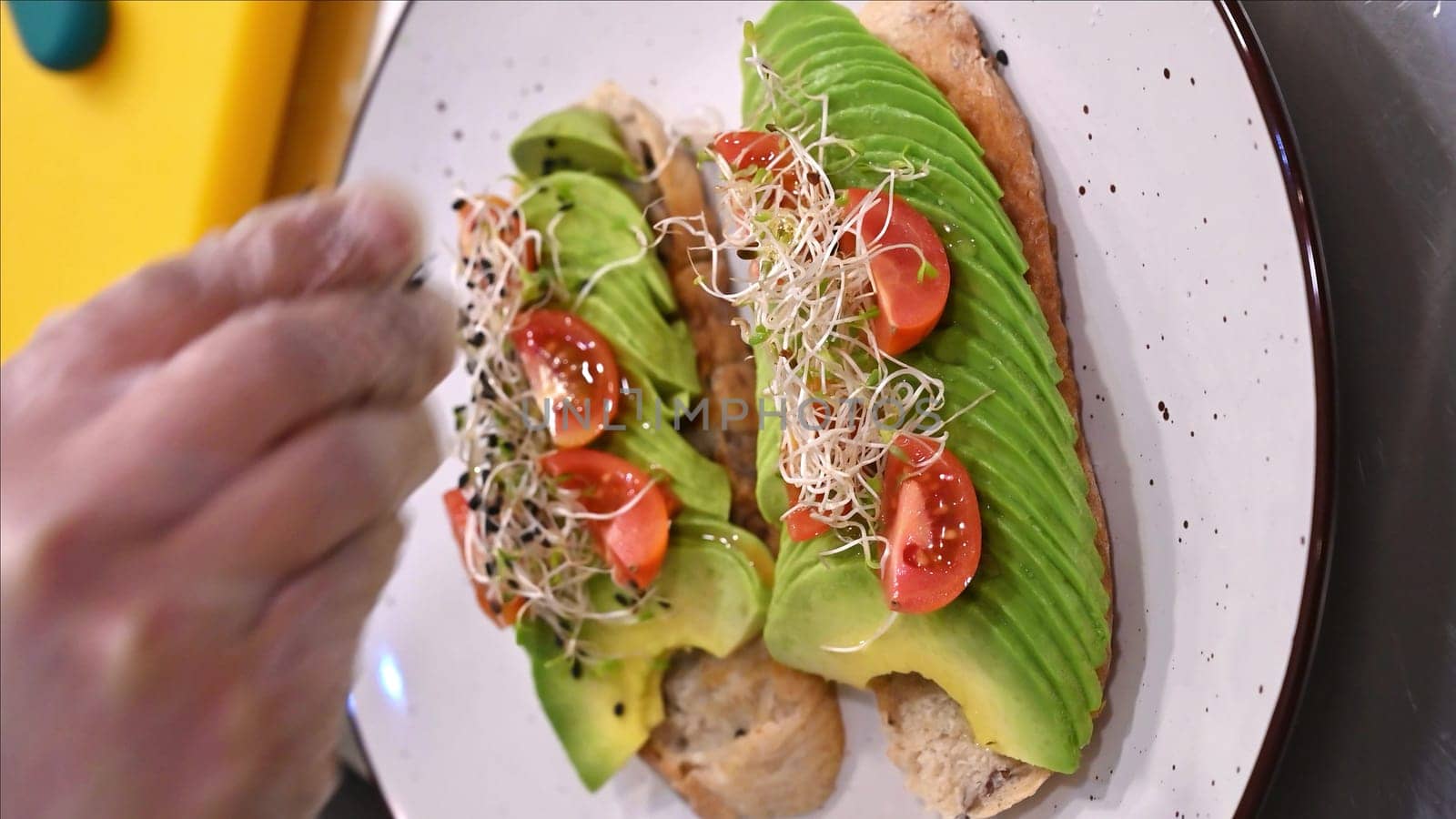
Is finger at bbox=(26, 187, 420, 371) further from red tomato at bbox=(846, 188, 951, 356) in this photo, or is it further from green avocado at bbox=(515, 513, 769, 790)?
green avocado at bbox=(515, 513, 769, 790)

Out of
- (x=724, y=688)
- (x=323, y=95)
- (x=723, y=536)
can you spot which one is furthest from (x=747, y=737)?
(x=323, y=95)

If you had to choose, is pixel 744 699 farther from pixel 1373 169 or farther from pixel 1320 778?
pixel 1373 169

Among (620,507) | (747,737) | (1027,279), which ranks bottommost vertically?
(747,737)

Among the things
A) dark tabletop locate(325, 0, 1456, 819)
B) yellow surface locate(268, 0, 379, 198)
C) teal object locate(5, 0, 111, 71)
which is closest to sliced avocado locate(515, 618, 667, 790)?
dark tabletop locate(325, 0, 1456, 819)

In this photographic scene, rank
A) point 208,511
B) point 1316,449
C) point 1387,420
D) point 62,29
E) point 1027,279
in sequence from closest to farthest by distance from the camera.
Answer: point 208,511
point 1316,449
point 1387,420
point 1027,279
point 62,29

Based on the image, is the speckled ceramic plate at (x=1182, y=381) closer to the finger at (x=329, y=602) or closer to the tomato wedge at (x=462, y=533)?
the tomato wedge at (x=462, y=533)

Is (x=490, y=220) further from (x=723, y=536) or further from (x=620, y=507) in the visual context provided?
(x=723, y=536)

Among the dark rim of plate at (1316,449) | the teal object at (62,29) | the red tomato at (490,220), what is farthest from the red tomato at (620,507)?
the teal object at (62,29)
